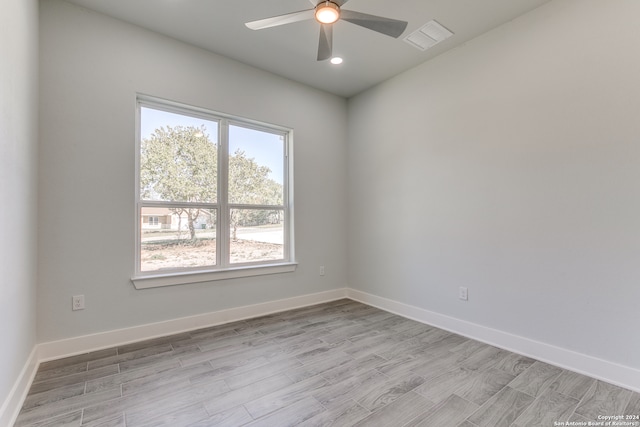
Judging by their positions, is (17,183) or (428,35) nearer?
(17,183)

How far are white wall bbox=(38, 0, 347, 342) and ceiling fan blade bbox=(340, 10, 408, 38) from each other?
175 centimetres

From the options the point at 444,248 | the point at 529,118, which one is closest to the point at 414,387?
the point at 444,248

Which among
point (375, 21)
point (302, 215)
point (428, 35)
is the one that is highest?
point (428, 35)

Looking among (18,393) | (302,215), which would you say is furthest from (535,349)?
(18,393)

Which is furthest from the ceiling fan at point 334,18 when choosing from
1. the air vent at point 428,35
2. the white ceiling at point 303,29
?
the air vent at point 428,35

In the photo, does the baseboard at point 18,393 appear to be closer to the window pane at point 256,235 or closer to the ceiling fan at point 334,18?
the window pane at point 256,235

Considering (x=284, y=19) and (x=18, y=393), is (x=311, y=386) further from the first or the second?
(x=284, y=19)

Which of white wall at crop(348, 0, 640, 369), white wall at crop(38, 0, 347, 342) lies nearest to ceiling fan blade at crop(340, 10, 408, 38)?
white wall at crop(348, 0, 640, 369)

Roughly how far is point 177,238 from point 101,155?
3.26 ft

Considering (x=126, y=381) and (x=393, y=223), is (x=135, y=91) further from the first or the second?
(x=393, y=223)

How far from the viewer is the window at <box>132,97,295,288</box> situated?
2.86m

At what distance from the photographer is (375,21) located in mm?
1985

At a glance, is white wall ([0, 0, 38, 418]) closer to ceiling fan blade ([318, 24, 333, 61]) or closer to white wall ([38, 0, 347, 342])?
white wall ([38, 0, 347, 342])

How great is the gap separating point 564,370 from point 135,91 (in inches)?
168
